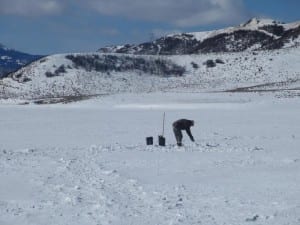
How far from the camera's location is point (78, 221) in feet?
34.6

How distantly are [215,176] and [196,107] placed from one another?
39.7 meters

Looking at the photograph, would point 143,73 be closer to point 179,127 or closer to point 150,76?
point 150,76

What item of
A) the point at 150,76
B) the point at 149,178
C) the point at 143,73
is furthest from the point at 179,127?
the point at 143,73

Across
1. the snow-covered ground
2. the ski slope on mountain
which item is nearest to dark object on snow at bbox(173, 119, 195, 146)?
the snow-covered ground

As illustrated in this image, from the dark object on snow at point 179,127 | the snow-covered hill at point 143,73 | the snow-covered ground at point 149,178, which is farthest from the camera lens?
the snow-covered hill at point 143,73

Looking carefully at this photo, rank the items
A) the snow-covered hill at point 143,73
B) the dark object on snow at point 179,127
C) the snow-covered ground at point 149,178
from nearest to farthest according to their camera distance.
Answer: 1. the snow-covered ground at point 149,178
2. the dark object on snow at point 179,127
3. the snow-covered hill at point 143,73

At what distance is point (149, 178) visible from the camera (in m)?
15.0

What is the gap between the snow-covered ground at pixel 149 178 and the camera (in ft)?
35.9

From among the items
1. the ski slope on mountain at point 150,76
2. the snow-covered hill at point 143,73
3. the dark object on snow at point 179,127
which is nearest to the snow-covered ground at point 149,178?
the dark object on snow at point 179,127

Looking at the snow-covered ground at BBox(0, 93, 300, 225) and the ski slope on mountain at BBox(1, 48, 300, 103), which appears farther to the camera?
the ski slope on mountain at BBox(1, 48, 300, 103)

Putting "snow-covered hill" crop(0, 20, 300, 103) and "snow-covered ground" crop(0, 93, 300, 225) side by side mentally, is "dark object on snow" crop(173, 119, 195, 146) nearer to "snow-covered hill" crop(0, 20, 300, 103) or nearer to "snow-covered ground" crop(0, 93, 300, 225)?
"snow-covered ground" crop(0, 93, 300, 225)

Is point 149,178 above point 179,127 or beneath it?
beneath

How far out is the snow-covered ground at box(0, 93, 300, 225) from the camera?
35.9 ft

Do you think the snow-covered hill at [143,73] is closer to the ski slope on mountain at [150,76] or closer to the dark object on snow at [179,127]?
the ski slope on mountain at [150,76]
